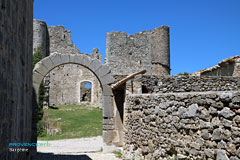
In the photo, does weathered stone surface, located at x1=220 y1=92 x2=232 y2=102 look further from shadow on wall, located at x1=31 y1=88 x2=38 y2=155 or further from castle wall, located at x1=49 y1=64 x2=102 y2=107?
castle wall, located at x1=49 y1=64 x2=102 y2=107

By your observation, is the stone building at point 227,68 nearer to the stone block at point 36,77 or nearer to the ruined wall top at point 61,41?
the stone block at point 36,77

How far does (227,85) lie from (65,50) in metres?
19.2

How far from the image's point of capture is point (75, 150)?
31.3 ft

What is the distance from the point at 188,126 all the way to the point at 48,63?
21.1ft

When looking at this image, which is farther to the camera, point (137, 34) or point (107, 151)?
point (137, 34)

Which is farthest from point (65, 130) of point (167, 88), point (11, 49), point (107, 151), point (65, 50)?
point (65, 50)

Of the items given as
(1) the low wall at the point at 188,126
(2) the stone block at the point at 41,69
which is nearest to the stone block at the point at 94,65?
(2) the stone block at the point at 41,69

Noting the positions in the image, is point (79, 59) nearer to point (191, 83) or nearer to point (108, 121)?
point (108, 121)

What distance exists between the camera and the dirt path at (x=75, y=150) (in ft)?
27.0

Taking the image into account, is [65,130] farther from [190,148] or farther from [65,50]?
[65,50]

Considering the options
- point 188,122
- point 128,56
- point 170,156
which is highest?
point 128,56

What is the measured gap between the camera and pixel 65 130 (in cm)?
1360

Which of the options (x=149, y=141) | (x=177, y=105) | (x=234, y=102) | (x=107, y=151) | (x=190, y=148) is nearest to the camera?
(x=234, y=102)

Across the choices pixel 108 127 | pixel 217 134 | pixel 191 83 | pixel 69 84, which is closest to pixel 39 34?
pixel 69 84
